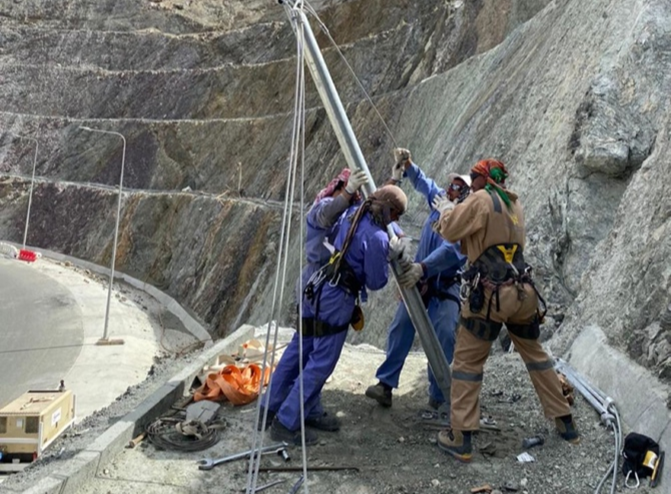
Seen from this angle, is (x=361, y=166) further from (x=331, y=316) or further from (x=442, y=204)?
(x=331, y=316)

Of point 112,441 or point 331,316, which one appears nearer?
point 112,441

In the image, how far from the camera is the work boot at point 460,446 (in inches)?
203

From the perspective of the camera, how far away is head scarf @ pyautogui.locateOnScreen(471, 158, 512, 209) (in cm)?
510

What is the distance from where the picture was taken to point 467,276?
206 inches

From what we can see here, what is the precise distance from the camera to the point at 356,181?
219 inches

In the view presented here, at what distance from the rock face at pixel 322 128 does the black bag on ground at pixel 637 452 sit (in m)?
1.01

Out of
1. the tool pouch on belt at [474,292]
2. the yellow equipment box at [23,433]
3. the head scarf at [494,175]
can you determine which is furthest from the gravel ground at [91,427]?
the head scarf at [494,175]

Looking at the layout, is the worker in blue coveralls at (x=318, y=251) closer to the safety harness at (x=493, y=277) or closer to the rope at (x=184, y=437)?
the rope at (x=184, y=437)

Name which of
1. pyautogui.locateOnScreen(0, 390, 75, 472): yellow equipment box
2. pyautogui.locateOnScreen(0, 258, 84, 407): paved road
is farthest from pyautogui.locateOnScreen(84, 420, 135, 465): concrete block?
pyautogui.locateOnScreen(0, 258, 84, 407): paved road

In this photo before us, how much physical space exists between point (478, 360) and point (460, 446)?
715mm

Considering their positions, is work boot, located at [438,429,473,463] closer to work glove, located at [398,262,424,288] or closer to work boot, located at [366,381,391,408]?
work boot, located at [366,381,391,408]

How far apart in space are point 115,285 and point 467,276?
32.2 metres

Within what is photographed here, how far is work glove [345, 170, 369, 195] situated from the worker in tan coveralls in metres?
0.77

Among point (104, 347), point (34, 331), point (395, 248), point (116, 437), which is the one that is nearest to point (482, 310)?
point (395, 248)
